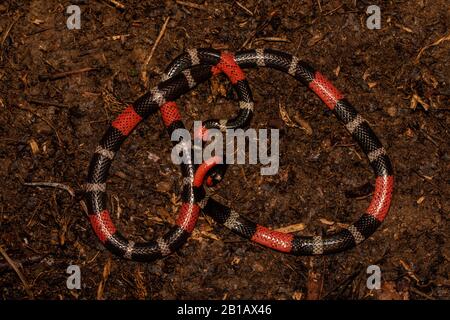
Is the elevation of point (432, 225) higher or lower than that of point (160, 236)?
higher

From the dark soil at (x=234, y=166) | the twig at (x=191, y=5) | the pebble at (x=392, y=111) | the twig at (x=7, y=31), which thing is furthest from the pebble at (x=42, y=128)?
the pebble at (x=392, y=111)

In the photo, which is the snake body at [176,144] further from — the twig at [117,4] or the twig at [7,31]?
the twig at [7,31]

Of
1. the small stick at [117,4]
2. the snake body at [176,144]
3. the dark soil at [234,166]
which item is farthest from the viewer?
the small stick at [117,4]

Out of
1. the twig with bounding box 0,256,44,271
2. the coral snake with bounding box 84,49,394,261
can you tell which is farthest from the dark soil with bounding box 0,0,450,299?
the coral snake with bounding box 84,49,394,261

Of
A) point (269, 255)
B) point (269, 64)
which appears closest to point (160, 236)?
point (269, 255)

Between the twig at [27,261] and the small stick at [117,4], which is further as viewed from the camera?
the small stick at [117,4]

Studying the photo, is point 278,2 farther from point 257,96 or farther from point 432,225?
point 432,225

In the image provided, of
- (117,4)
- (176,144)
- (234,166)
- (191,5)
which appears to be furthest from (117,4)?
(234,166)
